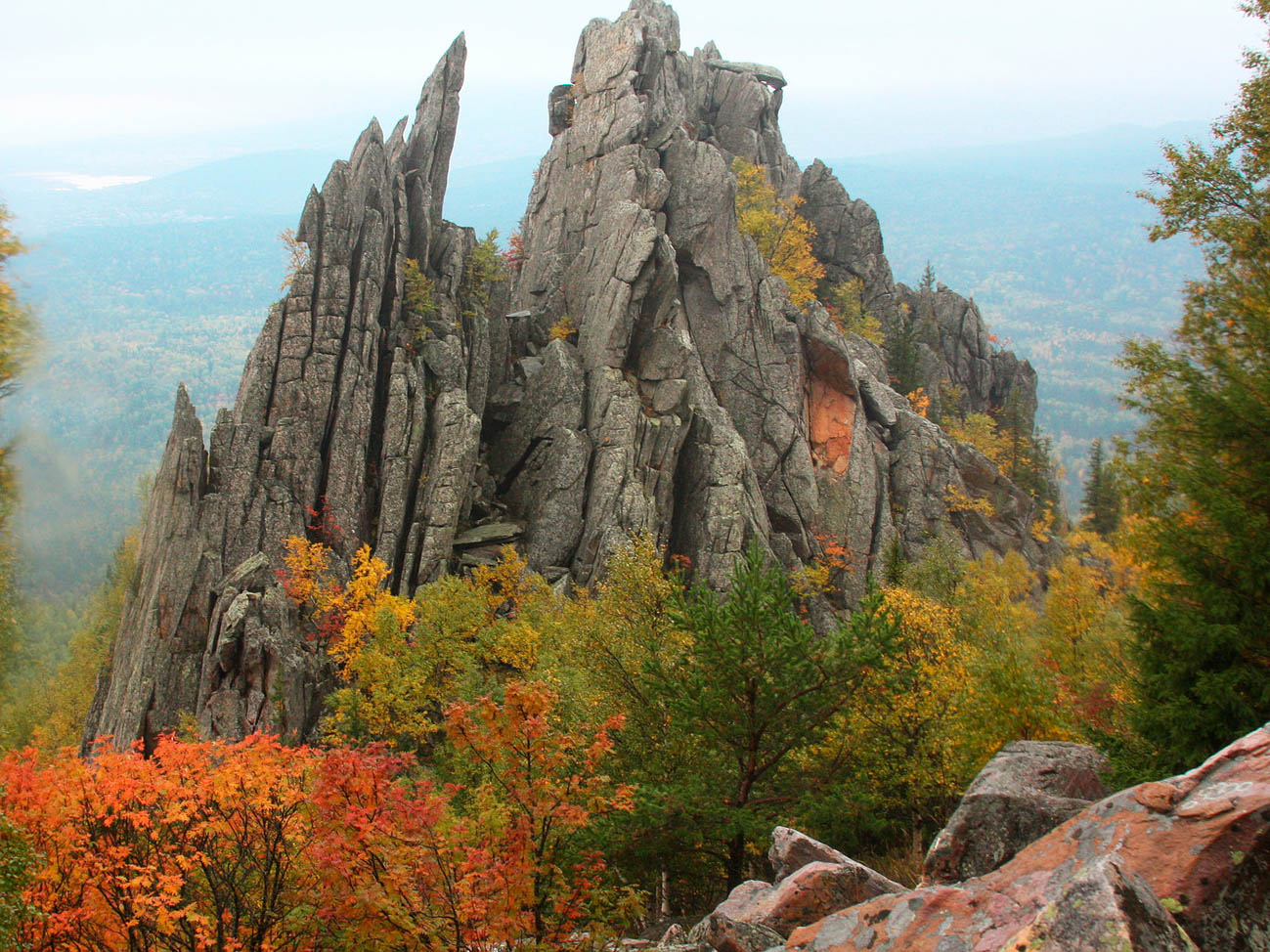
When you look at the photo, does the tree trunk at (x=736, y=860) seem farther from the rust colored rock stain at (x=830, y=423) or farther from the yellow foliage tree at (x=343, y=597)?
A: the rust colored rock stain at (x=830, y=423)

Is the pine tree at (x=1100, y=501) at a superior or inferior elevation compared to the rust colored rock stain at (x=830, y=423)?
inferior

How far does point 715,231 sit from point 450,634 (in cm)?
4088

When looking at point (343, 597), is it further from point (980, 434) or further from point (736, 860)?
point (980, 434)

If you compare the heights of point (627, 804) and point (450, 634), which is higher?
Result: point (627, 804)

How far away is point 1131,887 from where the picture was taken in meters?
6.96

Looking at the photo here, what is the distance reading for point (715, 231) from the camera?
64.0 m

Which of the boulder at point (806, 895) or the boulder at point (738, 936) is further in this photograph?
the boulder at point (806, 895)

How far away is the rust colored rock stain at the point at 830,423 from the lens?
64625 millimetres

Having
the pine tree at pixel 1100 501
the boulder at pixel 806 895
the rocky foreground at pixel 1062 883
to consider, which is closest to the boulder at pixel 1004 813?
the rocky foreground at pixel 1062 883

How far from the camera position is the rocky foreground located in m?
6.97

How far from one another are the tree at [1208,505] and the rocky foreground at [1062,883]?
9.12 ft

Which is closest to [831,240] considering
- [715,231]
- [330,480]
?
[715,231]

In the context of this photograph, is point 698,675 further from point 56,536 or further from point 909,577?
point 909,577

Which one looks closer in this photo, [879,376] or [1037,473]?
[879,376]
